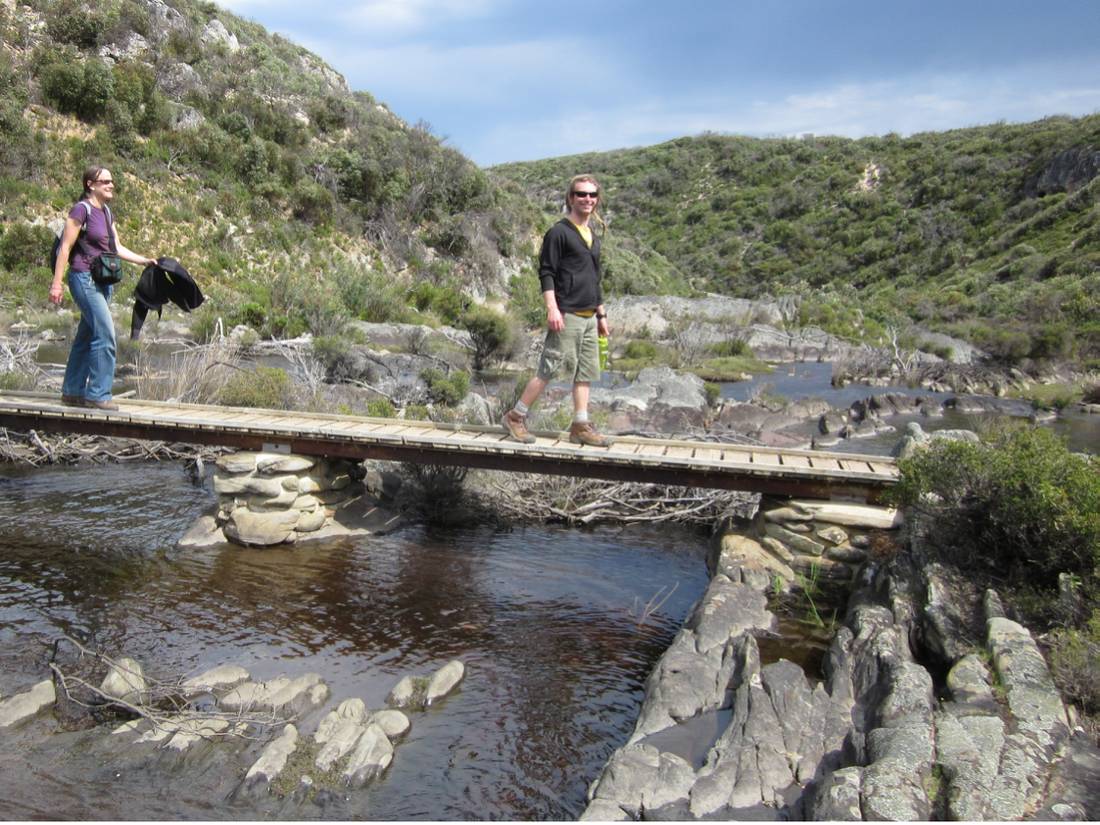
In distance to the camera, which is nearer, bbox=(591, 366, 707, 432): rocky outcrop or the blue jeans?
the blue jeans

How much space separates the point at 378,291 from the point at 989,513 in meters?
24.1

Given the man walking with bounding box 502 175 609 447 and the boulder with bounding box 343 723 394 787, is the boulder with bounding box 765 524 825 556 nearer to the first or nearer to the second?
the man walking with bounding box 502 175 609 447

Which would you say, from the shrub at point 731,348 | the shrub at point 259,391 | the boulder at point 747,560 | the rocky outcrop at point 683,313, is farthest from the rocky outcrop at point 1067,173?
the boulder at point 747,560

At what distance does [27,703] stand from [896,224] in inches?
2374

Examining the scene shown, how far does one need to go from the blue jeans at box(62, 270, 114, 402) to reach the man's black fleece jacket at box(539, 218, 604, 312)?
4060mm

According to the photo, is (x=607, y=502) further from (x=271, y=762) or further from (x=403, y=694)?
(x=271, y=762)

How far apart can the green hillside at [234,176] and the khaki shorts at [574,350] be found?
15912 millimetres

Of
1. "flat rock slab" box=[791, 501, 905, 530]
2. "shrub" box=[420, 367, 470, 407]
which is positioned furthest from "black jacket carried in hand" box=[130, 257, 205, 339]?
"shrub" box=[420, 367, 470, 407]

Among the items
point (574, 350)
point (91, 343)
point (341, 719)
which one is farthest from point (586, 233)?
point (91, 343)

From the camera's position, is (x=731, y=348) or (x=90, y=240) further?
(x=731, y=348)

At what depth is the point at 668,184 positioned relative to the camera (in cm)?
7969

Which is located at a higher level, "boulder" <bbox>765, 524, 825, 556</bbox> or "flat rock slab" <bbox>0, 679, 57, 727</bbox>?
"boulder" <bbox>765, 524, 825, 556</bbox>

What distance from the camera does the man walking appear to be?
22.7 ft

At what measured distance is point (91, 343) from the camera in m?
8.22
